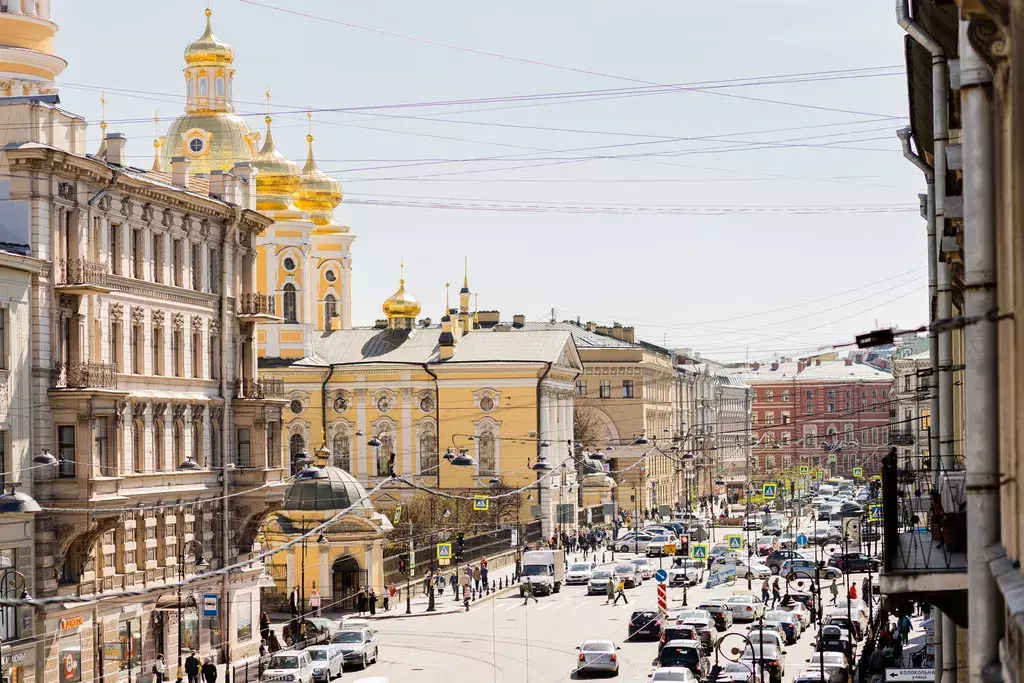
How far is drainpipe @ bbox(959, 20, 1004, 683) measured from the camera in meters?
10.5

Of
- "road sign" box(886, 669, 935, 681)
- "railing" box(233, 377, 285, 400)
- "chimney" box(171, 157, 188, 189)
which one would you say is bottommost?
"road sign" box(886, 669, 935, 681)

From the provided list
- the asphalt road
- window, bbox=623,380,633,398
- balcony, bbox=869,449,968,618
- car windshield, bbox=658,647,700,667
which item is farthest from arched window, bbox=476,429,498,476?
balcony, bbox=869,449,968,618

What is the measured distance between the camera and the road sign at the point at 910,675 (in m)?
28.4

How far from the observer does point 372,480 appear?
93375 millimetres

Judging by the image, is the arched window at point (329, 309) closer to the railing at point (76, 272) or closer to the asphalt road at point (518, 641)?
the asphalt road at point (518, 641)

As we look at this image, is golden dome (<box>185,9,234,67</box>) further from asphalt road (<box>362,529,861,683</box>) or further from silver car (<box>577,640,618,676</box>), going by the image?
silver car (<box>577,640,618,676</box>)

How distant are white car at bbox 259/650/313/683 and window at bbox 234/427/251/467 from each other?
8772 mm

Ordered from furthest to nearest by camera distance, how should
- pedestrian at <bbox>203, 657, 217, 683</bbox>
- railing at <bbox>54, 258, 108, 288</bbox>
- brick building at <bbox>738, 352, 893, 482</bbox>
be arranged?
brick building at <bbox>738, 352, 893, 482</bbox> → pedestrian at <bbox>203, 657, 217, 683</bbox> → railing at <bbox>54, 258, 108, 288</bbox>

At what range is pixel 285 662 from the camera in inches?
1615

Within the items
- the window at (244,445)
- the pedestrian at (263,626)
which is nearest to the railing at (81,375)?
the window at (244,445)

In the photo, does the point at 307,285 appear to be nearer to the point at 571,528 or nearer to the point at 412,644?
the point at 571,528

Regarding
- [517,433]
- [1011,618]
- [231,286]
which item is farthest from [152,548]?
[517,433]

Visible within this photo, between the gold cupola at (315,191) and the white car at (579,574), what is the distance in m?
32.8

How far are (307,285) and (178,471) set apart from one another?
2022 inches
